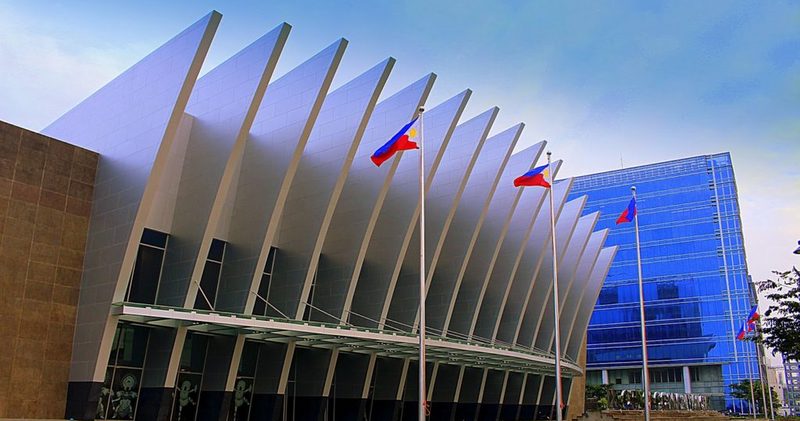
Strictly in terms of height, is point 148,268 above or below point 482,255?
below

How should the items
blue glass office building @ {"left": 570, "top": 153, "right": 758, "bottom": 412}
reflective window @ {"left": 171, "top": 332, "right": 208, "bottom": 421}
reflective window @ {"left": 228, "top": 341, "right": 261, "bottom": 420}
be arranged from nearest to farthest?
reflective window @ {"left": 171, "top": 332, "right": 208, "bottom": 421} → reflective window @ {"left": 228, "top": 341, "right": 261, "bottom": 420} → blue glass office building @ {"left": 570, "top": 153, "right": 758, "bottom": 412}

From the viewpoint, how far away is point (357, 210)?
107ft

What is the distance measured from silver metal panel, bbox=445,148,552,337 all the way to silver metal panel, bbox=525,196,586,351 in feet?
28.6

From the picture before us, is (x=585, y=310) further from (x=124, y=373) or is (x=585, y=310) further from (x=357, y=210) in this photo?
(x=124, y=373)

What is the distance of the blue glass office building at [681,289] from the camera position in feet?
306

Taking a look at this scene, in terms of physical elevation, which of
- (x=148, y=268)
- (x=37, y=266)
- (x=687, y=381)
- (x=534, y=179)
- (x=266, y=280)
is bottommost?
(x=687, y=381)

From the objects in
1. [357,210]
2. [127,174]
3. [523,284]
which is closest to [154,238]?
[127,174]

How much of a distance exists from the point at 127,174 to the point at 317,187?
8081 mm

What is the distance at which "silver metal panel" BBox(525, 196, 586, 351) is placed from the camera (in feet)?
159

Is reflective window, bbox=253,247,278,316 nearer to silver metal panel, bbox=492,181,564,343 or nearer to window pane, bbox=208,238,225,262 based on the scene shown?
window pane, bbox=208,238,225,262

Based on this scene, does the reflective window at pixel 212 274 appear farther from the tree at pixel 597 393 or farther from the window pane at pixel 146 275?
the tree at pixel 597 393

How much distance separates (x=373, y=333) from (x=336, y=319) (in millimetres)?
4049

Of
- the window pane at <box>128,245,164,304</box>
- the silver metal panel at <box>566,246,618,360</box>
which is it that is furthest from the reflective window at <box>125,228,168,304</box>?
the silver metal panel at <box>566,246,618,360</box>

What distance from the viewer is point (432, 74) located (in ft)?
105
